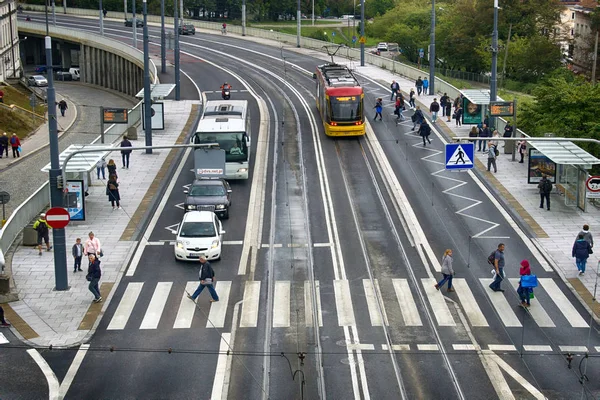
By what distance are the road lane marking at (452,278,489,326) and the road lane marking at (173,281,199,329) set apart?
8.63 metres

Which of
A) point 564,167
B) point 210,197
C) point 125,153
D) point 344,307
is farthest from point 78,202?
point 564,167

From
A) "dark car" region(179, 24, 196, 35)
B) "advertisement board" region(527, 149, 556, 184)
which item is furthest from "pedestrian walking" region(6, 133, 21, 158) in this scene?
"dark car" region(179, 24, 196, 35)

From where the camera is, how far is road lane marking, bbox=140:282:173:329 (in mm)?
28641

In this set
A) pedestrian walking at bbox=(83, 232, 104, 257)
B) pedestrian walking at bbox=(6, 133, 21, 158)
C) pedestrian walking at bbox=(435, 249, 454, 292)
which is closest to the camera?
pedestrian walking at bbox=(435, 249, 454, 292)

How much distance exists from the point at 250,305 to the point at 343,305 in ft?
9.78

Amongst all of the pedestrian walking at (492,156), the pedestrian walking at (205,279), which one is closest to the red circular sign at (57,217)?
the pedestrian walking at (205,279)

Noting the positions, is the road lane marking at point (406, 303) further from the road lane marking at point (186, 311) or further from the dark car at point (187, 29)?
the dark car at point (187, 29)

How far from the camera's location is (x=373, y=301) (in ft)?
100.0

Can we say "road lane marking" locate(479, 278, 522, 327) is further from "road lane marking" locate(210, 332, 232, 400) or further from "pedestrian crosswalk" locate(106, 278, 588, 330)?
"road lane marking" locate(210, 332, 232, 400)

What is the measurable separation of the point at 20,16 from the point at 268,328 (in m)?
102

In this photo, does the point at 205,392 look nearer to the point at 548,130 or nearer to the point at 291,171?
the point at 291,171

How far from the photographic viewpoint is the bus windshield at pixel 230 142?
43938mm

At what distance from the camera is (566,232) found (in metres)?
37.2

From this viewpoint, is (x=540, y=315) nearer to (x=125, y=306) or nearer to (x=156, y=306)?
(x=156, y=306)
